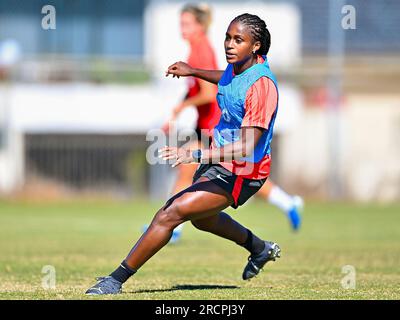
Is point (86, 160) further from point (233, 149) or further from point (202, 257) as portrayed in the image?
point (233, 149)

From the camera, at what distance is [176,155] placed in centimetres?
732

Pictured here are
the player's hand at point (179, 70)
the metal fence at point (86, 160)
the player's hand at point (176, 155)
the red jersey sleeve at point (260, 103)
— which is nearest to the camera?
the player's hand at point (176, 155)

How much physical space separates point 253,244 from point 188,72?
5.00 ft

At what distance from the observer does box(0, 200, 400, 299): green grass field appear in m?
8.45

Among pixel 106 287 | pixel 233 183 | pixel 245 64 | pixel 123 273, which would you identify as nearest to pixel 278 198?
pixel 233 183

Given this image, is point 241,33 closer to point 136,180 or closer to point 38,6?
point 136,180

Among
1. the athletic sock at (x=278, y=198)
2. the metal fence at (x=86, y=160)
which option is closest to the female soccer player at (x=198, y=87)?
the athletic sock at (x=278, y=198)

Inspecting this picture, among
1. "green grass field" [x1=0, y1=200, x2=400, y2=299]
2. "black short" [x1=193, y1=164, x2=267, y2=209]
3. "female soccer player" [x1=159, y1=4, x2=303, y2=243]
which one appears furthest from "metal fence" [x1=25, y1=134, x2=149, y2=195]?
"black short" [x1=193, y1=164, x2=267, y2=209]

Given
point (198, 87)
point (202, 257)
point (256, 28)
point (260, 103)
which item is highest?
point (256, 28)

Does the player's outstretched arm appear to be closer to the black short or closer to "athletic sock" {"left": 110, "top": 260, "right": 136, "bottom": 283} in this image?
the black short

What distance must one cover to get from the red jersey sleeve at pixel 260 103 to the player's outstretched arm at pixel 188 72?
745 mm

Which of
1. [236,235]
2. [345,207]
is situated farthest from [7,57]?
[236,235]

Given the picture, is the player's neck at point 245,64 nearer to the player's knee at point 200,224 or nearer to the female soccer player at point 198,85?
the player's knee at point 200,224

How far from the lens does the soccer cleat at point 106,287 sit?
7.89 metres
